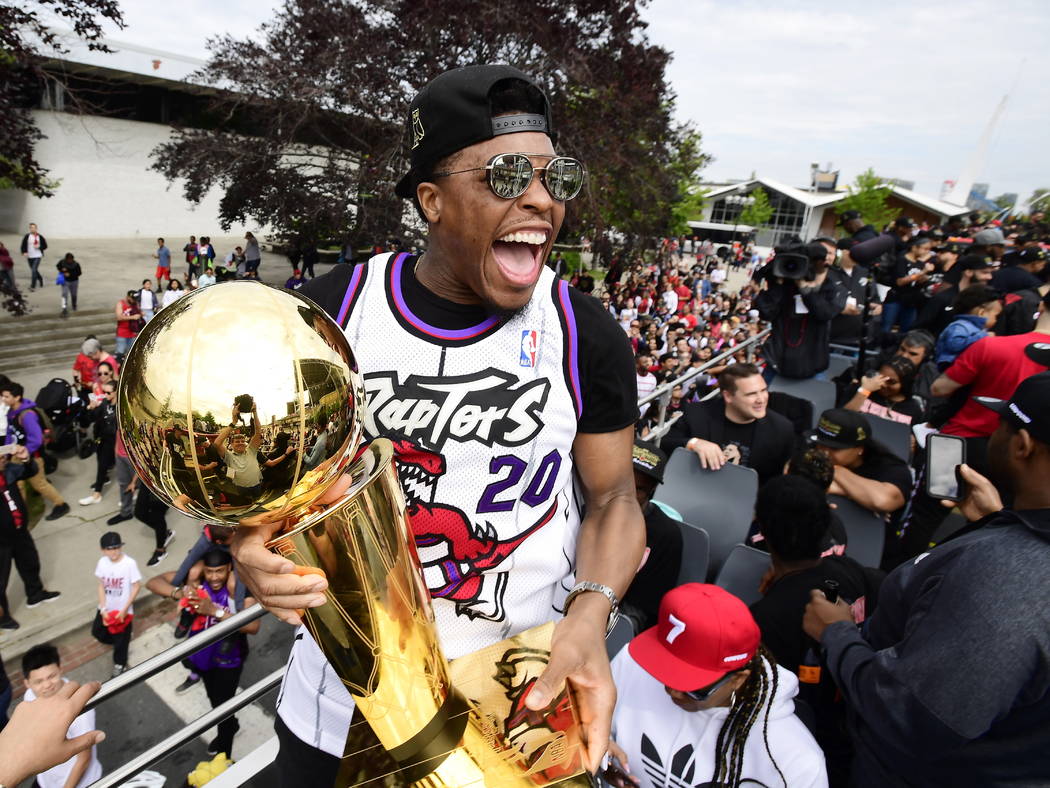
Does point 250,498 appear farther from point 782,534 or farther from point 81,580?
point 81,580

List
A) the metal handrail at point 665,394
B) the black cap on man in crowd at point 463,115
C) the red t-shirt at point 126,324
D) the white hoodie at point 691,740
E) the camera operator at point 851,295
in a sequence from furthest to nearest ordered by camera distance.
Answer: the red t-shirt at point 126,324
the camera operator at point 851,295
the metal handrail at point 665,394
the white hoodie at point 691,740
the black cap on man in crowd at point 463,115

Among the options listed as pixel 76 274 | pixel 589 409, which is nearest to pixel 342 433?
pixel 589 409

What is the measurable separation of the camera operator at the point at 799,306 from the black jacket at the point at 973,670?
4193 mm

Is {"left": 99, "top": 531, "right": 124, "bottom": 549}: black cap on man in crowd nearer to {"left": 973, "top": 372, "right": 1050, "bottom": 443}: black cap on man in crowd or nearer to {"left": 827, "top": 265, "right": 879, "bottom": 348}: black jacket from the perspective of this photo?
{"left": 973, "top": 372, "right": 1050, "bottom": 443}: black cap on man in crowd

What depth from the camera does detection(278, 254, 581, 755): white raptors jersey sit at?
1334 mm

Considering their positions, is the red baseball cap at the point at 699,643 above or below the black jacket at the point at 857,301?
below

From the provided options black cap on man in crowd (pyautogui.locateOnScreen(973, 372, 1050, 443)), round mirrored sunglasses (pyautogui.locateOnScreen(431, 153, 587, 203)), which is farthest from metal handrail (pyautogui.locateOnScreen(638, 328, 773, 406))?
round mirrored sunglasses (pyautogui.locateOnScreen(431, 153, 587, 203))

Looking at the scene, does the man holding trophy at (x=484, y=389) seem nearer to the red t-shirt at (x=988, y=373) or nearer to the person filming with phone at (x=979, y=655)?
the person filming with phone at (x=979, y=655)

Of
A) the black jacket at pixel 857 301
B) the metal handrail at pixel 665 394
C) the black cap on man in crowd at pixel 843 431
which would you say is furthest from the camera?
the black jacket at pixel 857 301

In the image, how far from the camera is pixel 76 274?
14398 mm

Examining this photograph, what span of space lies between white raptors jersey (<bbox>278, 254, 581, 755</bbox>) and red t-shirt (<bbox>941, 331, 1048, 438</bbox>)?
3.53 metres

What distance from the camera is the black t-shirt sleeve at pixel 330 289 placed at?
1.40 metres

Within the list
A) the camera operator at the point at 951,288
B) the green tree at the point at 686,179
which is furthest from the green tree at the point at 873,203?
the camera operator at the point at 951,288

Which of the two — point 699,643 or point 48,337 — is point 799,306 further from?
point 48,337
